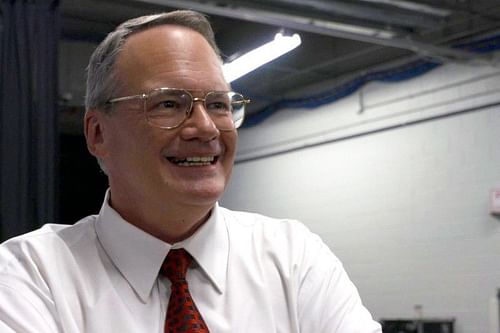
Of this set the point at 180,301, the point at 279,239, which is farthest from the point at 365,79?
the point at 180,301

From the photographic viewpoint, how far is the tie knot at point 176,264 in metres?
1.35

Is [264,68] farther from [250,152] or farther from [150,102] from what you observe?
[150,102]

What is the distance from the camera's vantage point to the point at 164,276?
1353 millimetres

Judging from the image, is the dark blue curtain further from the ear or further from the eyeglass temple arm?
the eyeglass temple arm

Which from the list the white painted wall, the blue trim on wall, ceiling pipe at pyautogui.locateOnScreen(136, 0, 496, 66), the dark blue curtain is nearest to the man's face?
the dark blue curtain

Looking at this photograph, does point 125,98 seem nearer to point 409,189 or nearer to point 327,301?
point 327,301

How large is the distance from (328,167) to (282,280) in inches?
261

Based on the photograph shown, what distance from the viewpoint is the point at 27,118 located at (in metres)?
3.47

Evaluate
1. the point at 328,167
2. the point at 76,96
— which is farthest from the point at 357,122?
the point at 76,96

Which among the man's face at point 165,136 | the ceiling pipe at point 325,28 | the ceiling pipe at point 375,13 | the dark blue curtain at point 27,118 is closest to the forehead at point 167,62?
the man's face at point 165,136

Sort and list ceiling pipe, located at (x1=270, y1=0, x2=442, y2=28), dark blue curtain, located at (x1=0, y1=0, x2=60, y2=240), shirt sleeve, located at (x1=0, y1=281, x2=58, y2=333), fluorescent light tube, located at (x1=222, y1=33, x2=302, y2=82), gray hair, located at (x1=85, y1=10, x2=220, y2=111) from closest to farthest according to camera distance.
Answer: shirt sleeve, located at (x1=0, y1=281, x2=58, y2=333) → gray hair, located at (x1=85, y1=10, x2=220, y2=111) → dark blue curtain, located at (x1=0, y1=0, x2=60, y2=240) → ceiling pipe, located at (x1=270, y1=0, x2=442, y2=28) → fluorescent light tube, located at (x1=222, y1=33, x2=302, y2=82)

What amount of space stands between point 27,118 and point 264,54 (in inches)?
128

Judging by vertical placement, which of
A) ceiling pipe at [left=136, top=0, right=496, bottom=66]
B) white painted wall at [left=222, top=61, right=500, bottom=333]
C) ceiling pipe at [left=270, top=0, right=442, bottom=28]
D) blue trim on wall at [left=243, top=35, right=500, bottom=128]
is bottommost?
white painted wall at [left=222, top=61, right=500, bottom=333]

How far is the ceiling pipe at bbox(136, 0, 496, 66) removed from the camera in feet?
17.4
